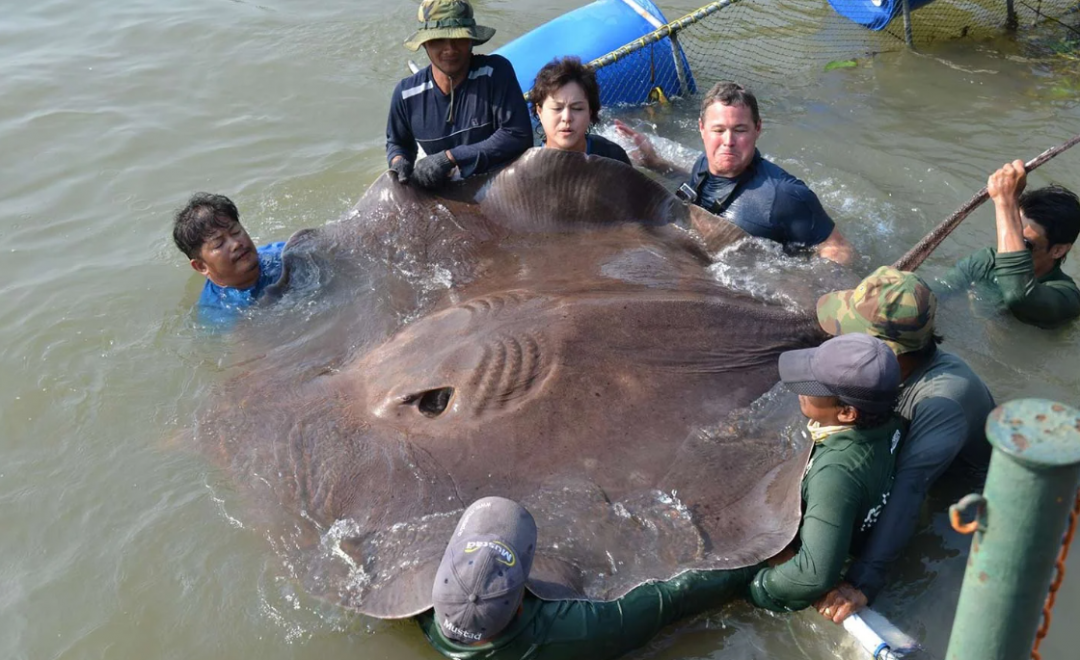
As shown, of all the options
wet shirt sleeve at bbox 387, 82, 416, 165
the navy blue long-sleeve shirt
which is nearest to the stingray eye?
the navy blue long-sleeve shirt

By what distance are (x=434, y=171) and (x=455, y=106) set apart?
0.89 m

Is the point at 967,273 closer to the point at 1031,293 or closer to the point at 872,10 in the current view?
the point at 1031,293

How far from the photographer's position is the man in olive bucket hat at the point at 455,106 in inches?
198

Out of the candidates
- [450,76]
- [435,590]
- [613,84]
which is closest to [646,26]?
[613,84]

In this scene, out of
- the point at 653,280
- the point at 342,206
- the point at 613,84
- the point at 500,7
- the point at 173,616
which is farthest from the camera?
the point at 500,7

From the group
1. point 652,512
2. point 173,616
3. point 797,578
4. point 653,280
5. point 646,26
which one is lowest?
point 173,616

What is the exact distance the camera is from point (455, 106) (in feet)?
18.2

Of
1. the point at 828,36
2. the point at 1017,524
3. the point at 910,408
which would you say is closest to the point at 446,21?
the point at 910,408

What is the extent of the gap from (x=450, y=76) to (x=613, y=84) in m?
2.78

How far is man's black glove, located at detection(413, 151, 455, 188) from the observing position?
16.0 ft

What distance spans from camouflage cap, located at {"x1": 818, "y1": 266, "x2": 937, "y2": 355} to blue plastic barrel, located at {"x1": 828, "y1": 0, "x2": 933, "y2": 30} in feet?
20.6

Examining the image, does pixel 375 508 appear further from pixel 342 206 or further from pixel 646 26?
pixel 646 26

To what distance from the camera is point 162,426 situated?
459cm

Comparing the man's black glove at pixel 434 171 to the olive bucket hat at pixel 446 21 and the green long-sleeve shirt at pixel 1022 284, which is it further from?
the green long-sleeve shirt at pixel 1022 284
